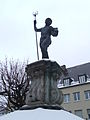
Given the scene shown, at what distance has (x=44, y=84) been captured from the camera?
30.4 ft

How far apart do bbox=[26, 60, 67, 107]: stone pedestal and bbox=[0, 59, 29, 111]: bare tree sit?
14036mm

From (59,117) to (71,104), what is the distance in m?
35.5

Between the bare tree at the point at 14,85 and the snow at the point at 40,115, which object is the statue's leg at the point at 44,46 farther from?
the bare tree at the point at 14,85

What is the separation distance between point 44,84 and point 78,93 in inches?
1313

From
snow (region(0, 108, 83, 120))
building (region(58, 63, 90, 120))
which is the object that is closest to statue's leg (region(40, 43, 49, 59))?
snow (region(0, 108, 83, 120))

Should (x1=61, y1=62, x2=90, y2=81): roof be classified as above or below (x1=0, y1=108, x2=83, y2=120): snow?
above

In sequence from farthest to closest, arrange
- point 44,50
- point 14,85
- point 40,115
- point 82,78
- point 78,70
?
point 78,70 → point 82,78 → point 14,85 → point 44,50 → point 40,115

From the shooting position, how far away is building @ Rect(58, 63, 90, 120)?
134ft

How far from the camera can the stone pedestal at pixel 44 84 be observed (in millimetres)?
9109

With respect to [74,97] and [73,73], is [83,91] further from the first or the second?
[73,73]

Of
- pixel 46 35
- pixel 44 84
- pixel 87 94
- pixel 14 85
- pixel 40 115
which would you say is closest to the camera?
pixel 40 115

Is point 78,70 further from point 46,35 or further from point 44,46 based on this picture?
point 44,46

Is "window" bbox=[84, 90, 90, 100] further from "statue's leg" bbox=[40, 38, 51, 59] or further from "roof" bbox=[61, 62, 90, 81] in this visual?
"statue's leg" bbox=[40, 38, 51, 59]

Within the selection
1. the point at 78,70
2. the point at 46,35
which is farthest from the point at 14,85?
the point at 78,70
